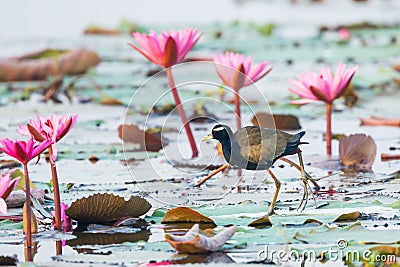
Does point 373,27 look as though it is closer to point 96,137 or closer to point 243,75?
point 96,137

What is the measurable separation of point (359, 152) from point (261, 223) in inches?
48.6

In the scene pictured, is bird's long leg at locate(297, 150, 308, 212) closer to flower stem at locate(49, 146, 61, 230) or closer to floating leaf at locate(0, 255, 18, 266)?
flower stem at locate(49, 146, 61, 230)

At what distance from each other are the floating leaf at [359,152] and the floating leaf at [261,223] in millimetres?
1167

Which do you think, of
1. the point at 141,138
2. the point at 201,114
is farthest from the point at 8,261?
the point at 201,114

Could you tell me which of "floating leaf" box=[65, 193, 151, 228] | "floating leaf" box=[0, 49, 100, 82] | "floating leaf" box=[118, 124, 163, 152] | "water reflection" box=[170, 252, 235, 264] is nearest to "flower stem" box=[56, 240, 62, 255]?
"floating leaf" box=[65, 193, 151, 228]

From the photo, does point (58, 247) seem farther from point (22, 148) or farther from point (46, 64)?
point (46, 64)

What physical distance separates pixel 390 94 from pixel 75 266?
4416 mm

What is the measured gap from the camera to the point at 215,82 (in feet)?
13.6

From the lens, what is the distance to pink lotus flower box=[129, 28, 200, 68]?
3.76 metres

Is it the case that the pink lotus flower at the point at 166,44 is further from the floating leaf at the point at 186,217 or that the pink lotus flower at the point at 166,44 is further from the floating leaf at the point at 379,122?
the floating leaf at the point at 379,122

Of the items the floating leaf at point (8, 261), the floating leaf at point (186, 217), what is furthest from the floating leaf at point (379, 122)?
the floating leaf at point (8, 261)

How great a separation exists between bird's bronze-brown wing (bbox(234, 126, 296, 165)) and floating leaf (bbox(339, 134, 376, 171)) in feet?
3.31

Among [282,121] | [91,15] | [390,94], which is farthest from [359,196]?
[91,15]

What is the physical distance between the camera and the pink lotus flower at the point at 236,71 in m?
3.96
